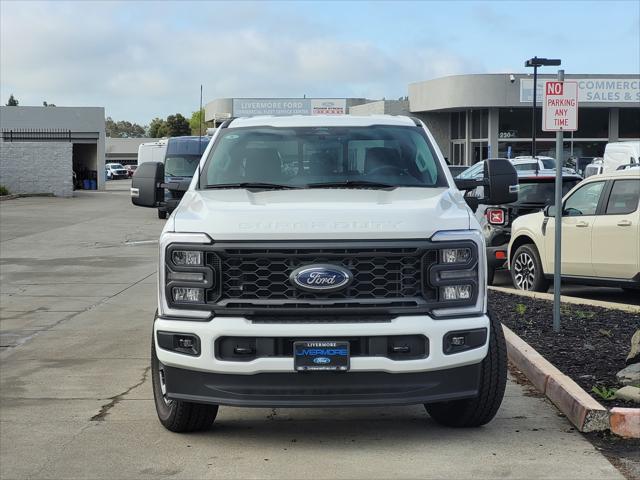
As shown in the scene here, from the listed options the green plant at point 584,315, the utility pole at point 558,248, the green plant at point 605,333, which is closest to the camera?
the green plant at point 605,333

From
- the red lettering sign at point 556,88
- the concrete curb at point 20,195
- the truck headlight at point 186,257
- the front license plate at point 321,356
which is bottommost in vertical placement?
the front license plate at point 321,356

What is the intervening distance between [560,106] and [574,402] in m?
3.81

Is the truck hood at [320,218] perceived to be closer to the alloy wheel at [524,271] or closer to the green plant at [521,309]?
the green plant at [521,309]

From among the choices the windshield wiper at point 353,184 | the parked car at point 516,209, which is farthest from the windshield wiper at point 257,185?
the parked car at point 516,209

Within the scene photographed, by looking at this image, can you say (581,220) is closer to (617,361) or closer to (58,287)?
(617,361)

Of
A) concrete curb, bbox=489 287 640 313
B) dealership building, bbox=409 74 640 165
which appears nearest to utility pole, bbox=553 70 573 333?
concrete curb, bbox=489 287 640 313

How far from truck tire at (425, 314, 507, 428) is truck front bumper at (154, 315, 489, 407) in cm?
41

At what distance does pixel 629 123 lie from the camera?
52.8m

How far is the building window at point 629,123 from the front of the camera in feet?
172

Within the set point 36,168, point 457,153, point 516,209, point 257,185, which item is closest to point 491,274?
point 516,209

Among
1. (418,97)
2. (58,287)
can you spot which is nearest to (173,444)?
(58,287)

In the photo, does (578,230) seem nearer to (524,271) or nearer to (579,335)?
(524,271)

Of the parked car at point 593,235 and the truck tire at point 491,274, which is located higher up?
the parked car at point 593,235

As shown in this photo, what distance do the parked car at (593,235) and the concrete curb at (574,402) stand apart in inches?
146
